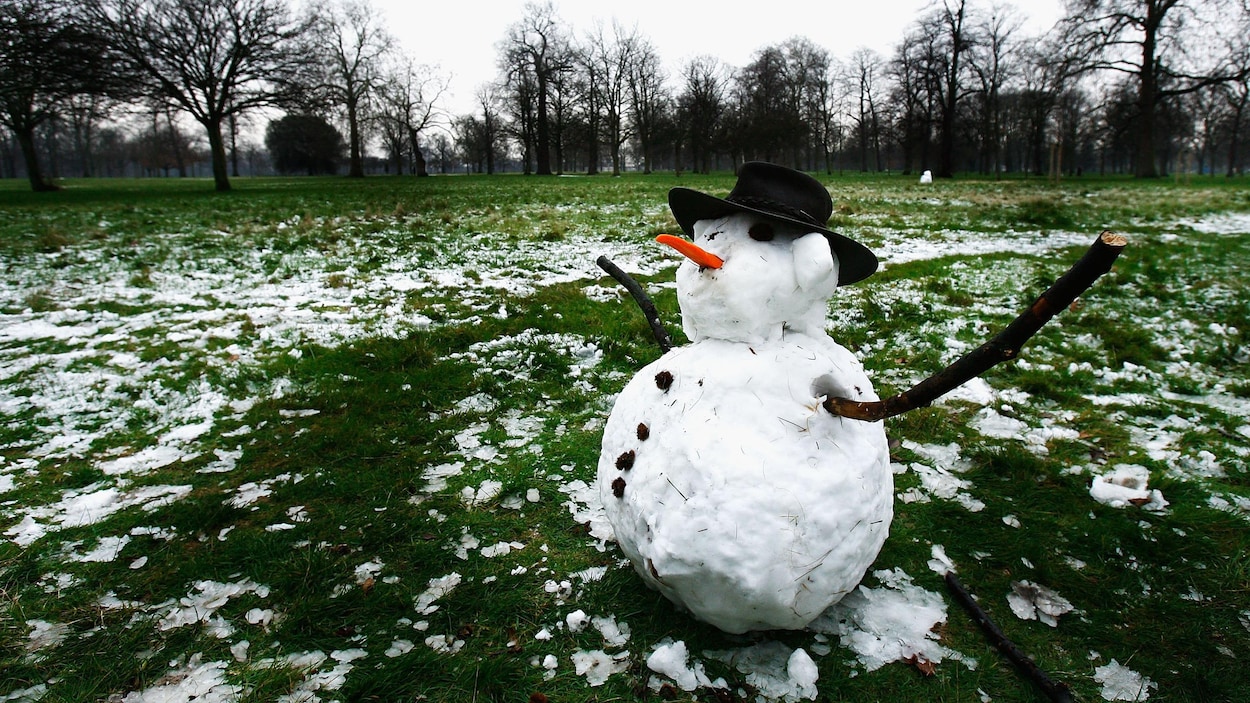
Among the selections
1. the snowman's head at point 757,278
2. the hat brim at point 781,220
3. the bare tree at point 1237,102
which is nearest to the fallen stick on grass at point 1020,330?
the snowman's head at point 757,278

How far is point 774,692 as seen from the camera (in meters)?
2.02

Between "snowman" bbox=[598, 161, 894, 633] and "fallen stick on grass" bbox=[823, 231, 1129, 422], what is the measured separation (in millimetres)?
304

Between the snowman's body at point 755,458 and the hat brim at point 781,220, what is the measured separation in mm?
62

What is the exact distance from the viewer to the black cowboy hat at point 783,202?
2.06m

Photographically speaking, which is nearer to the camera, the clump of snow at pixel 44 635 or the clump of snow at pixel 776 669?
the clump of snow at pixel 776 669

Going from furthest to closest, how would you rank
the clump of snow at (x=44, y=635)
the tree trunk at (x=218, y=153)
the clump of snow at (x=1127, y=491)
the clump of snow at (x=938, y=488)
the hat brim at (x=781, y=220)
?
the tree trunk at (x=218, y=153), the clump of snow at (x=938, y=488), the clump of snow at (x=1127, y=491), the clump of snow at (x=44, y=635), the hat brim at (x=781, y=220)

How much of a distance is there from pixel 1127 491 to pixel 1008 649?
1675mm

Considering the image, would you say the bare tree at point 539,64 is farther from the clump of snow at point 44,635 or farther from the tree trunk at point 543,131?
the clump of snow at point 44,635

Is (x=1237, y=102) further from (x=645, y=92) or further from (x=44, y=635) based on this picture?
(x=44, y=635)

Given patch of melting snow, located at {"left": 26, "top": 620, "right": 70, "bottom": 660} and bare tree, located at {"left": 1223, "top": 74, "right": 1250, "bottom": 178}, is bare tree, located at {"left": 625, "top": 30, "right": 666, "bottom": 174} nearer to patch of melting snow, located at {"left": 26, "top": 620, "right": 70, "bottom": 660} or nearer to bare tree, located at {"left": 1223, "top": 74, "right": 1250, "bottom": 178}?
bare tree, located at {"left": 1223, "top": 74, "right": 1250, "bottom": 178}

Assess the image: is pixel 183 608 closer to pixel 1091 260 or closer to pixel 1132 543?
pixel 1091 260

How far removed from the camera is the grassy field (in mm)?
2146

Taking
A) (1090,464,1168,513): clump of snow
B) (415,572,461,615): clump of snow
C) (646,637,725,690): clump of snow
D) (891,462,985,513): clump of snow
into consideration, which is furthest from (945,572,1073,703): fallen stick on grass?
(415,572,461,615): clump of snow

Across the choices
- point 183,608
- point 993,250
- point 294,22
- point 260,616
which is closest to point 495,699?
point 260,616
